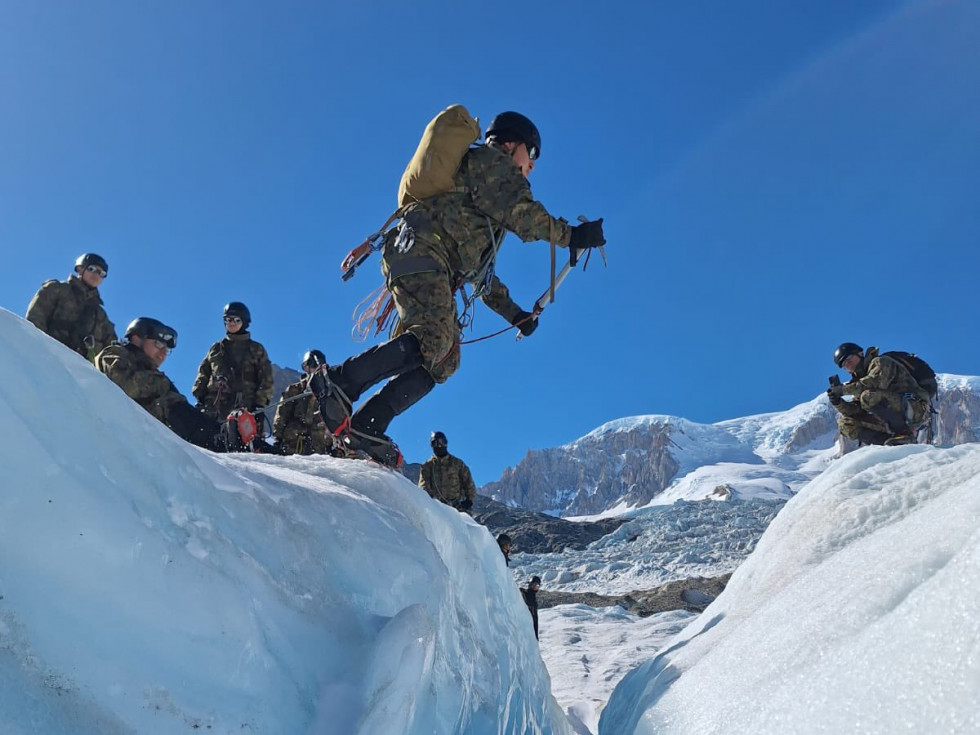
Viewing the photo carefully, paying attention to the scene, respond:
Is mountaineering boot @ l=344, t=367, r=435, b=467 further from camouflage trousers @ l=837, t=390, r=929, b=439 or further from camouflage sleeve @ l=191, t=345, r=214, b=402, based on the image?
camouflage trousers @ l=837, t=390, r=929, b=439

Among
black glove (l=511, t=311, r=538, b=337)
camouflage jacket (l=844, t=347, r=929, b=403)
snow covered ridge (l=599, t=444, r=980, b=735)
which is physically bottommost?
snow covered ridge (l=599, t=444, r=980, b=735)

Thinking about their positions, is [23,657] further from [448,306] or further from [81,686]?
[448,306]

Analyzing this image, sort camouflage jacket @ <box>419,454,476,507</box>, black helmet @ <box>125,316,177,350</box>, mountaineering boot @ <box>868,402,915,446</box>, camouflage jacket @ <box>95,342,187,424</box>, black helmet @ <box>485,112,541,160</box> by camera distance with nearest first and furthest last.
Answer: black helmet @ <box>485,112,541,160</box> < camouflage jacket @ <box>95,342,187,424</box> < black helmet @ <box>125,316,177,350</box> < mountaineering boot @ <box>868,402,915,446</box> < camouflage jacket @ <box>419,454,476,507</box>

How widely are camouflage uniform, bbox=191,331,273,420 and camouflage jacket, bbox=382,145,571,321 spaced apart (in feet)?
14.7

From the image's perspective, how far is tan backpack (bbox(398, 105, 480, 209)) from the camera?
12.4 feet

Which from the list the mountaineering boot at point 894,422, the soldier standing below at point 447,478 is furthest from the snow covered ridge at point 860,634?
the soldier standing below at point 447,478

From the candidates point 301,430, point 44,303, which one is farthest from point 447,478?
point 44,303

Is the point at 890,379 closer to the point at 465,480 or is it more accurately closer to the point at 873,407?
the point at 873,407

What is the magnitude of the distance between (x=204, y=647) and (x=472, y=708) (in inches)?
42.8

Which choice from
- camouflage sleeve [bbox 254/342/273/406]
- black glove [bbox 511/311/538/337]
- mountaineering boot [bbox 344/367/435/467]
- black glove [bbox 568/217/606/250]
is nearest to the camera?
mountaineering boot [bbox 344/367/435/467]

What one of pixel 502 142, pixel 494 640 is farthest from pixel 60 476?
pixel 502 142

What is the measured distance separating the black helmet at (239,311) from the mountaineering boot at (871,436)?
755 centimetres

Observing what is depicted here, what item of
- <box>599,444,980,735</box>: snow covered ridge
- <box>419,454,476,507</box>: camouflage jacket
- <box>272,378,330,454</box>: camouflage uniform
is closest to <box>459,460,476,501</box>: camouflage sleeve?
<box>419,454,476,507</box>: camouflage jacket

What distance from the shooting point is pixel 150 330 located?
650 cm
